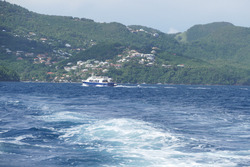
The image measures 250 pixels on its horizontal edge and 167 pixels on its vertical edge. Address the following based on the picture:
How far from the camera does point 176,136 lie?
2744 centimetres

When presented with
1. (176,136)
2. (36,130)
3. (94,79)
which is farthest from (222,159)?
(94,79)

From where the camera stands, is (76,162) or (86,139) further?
(86,139)

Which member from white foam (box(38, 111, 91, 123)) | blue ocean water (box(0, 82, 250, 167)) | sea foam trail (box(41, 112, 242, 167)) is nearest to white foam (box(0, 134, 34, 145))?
blue ocean water (box(0, 82, 250, 167))

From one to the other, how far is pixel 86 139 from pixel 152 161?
738 centimetres

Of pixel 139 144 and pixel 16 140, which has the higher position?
pixel 139 144

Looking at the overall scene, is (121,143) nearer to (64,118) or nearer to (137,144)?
(137,144)

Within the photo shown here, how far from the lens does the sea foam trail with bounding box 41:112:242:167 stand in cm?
2034

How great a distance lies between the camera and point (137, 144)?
2466 cm

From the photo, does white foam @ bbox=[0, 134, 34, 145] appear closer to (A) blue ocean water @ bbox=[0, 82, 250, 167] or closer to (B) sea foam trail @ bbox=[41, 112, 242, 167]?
(A) blue ocean water @ bbox=[0, 82, 250, 167]

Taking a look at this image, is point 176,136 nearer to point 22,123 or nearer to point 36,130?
point 36,130

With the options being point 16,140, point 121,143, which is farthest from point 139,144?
point 16,140

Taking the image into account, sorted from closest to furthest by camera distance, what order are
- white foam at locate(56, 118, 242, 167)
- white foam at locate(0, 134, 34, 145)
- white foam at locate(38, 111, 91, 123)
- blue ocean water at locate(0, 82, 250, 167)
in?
blue ocean water at locate(0, 82, 250, 167), white foam at locate(56, 118, 242, 167), white foam at locate(0, 134, 34, 145), white foam at locate(38, 111, 91, 123)

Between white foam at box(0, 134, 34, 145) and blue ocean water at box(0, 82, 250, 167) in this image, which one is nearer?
blue ocean water at box(0, 82, 250, 167)

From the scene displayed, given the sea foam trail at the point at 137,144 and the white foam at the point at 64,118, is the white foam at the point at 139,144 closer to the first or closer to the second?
the sea foam trail at the point at 137,144
